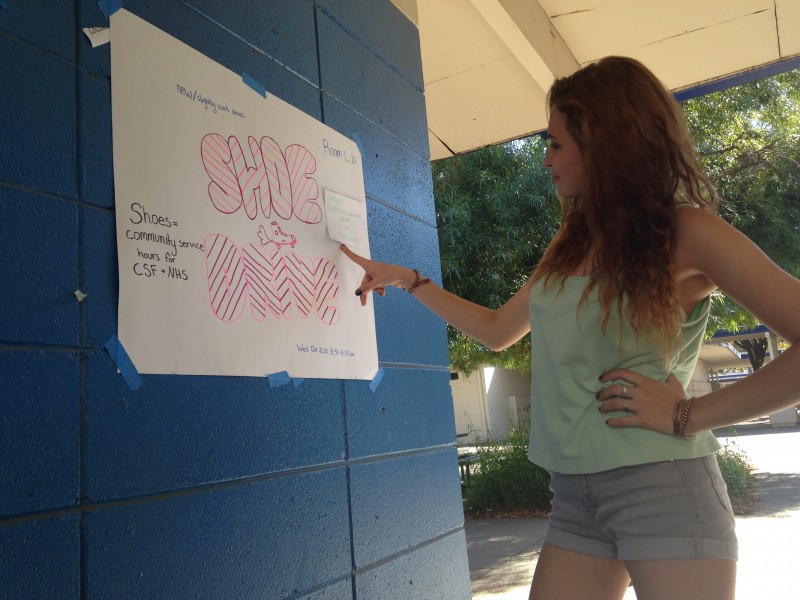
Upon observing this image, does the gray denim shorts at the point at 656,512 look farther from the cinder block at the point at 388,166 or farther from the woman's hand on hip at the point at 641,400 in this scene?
the cinder block at the point at 388,166

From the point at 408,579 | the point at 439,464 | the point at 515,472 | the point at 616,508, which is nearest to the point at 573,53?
the point at 439,464

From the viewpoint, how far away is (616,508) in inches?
61.6

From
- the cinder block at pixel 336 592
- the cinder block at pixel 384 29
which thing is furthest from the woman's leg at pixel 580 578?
the cinder block at pixel 384 29

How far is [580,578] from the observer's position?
165 cm

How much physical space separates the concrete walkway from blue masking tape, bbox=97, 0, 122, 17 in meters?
5.19

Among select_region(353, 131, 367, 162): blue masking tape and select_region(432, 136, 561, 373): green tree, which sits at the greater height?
select_region(432, 136, 561, 373): green tree

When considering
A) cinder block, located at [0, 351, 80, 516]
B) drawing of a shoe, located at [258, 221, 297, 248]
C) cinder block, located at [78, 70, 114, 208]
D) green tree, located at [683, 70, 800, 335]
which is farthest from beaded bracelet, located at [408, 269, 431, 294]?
green tree, located at [683, 70, 800, 335]

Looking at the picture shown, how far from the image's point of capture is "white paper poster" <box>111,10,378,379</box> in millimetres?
1732

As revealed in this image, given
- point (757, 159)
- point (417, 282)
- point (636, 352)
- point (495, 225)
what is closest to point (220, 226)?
point (417, 282)

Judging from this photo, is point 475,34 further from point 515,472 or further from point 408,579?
point 515,472

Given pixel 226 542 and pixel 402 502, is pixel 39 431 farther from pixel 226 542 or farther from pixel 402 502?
pixel 402 502

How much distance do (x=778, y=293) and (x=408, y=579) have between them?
1736mm

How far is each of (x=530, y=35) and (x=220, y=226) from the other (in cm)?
315

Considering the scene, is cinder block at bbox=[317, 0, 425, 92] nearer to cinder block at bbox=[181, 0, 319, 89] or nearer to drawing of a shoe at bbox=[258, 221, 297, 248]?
cinder block at bbox=[181, 0, 319, 89]
